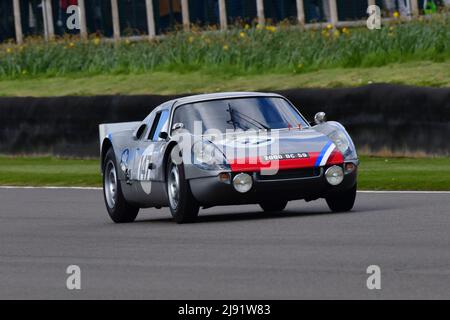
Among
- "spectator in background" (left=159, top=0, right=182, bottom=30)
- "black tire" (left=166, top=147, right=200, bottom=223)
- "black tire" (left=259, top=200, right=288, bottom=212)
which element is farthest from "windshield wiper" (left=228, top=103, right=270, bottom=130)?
"spectator in background" (left=159, top=0, right=182, bottom=30)

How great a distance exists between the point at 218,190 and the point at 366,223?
5.00 feet

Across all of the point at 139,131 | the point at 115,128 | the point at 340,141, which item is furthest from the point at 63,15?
the point at 340,141

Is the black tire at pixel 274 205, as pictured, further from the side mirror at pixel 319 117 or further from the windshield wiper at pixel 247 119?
the windshield wiper at pixel 247 119

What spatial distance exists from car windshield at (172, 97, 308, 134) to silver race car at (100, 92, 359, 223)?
0.03ft

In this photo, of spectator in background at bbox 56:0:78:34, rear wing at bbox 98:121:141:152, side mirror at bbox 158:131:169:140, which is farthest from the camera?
spectator in background at bbox 56:0:78:34

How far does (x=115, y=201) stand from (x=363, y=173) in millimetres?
5899

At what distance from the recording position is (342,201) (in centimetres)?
1502

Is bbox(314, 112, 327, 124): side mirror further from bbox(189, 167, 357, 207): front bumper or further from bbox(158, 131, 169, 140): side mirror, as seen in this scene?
bbox(158, 131, 169, 140): side mirror

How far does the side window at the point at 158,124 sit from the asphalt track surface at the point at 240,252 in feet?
3.03

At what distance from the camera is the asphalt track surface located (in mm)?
9359

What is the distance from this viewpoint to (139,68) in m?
34.4

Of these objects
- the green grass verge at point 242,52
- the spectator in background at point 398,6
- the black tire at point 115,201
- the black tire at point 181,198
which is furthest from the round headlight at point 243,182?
the spectator in background at point 398,6

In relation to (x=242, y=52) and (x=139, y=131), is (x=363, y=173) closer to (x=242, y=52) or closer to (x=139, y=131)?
(x=139, y=131)
